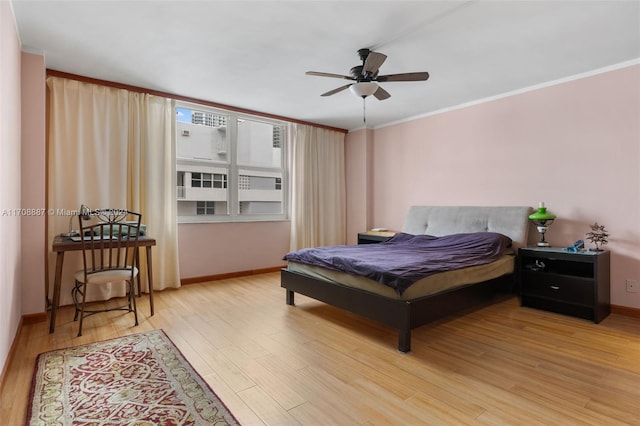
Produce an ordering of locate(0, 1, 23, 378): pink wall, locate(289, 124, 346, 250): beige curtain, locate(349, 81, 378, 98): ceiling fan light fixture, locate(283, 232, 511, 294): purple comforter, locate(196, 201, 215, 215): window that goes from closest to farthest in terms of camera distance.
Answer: locate(0, 1, 23, 378): pink wall, locate(283, 232, 511, 294): purple comforter, locate(349, 81, 378, 98): ceiling fan light fixture, locate(196, 201, 215, 215): window, locate(289, 124, 346, 250): beige curtain

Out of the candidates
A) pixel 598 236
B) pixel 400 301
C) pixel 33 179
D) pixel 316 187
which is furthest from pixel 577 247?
pixel 33 179

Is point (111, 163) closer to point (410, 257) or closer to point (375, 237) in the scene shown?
point (410, 257)

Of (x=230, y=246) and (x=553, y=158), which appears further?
(x=230, y=246)

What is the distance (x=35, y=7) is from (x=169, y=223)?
7.90 ft

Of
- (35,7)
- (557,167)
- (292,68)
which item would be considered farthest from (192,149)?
(557,167)

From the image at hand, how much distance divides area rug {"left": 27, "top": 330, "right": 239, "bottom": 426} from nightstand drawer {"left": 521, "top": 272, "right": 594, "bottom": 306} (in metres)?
3.14

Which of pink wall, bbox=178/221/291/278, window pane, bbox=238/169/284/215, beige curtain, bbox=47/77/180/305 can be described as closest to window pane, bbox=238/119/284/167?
window pane, bbox=238/169/284/215

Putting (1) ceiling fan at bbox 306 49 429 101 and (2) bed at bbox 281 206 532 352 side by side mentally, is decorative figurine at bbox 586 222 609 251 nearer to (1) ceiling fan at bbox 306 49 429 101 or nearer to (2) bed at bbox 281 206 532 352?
(2) bed at bbox 281 206 532 352

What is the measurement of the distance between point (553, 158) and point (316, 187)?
3307mm

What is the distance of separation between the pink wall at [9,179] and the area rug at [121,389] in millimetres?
350

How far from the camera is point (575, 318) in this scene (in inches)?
122

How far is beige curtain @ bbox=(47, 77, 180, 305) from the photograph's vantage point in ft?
11.4

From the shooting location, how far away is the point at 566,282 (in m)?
3.15

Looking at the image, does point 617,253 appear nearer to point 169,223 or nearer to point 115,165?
point 169,223
